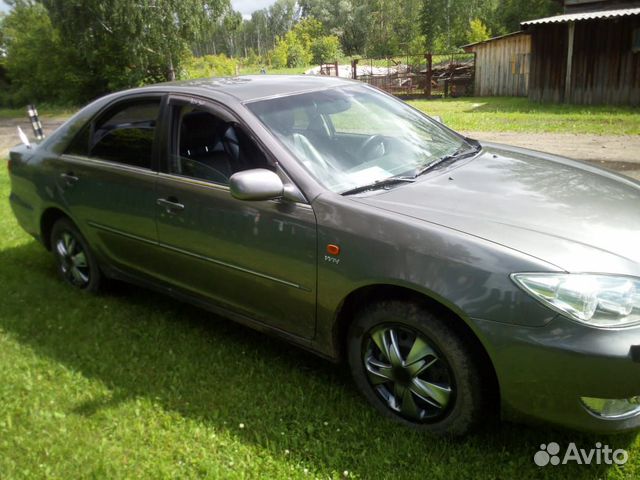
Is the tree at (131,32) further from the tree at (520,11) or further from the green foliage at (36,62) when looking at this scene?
the tree at (520,11)

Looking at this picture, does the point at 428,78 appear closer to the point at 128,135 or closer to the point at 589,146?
the point at 589,146

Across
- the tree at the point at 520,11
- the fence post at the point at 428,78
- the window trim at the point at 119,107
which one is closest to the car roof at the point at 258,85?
the window trim at the point at 119,107

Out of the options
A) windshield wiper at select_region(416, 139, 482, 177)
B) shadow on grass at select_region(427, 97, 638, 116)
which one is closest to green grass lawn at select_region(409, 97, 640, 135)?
shadow on grass at select_region(427, 97, 638, 116)

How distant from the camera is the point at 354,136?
343 cm

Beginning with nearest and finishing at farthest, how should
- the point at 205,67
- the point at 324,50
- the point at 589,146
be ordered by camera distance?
the point at 589,146, the point at 205,67, the point at 324,50

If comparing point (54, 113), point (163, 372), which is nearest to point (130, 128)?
point (163, 372)

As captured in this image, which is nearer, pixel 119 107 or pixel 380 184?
pixel 380 184

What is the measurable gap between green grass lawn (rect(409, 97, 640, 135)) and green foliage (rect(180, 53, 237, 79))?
16431mm

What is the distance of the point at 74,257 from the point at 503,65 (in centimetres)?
2138

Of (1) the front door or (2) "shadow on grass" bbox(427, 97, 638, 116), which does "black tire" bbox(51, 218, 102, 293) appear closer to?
(1) the front door

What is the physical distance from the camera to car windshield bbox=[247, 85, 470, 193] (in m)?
3.02

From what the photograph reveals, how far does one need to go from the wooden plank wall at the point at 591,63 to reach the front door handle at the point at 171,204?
16694mm

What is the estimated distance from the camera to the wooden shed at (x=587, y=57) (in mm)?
16344

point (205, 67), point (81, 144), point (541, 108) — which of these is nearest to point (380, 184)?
point (81, 144)
